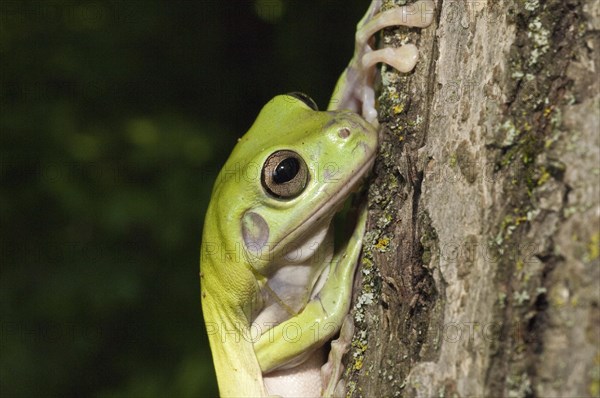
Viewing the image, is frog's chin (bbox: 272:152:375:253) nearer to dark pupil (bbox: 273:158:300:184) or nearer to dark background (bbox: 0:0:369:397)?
dark pupil (bbox: 273:158:300:184)

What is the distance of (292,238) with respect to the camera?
6.90 ft

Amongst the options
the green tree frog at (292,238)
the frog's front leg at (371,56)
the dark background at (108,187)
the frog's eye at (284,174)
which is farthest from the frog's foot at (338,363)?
the dark background at (108,187)

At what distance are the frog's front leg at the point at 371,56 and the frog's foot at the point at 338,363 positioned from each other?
63 centimetres

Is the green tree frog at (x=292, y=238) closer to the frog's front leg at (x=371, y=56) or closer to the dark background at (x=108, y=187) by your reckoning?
the frog's front leg at (x=371, y=56)

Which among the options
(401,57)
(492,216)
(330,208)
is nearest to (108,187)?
(330,208)

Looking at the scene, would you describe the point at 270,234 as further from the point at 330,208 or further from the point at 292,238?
the point at 330,208

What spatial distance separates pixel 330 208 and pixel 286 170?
176 millimetres

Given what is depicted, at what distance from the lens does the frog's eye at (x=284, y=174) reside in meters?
2.02

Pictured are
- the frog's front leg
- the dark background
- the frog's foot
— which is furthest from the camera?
the dark background

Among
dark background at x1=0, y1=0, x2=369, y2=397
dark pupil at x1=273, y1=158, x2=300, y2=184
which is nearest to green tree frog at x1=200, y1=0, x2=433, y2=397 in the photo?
dark pupil at x1=273, y1=158, x2=300, y2=184

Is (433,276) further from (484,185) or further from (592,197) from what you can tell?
(592,197)

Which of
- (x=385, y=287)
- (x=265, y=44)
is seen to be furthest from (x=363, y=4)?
(x=385, y=287)

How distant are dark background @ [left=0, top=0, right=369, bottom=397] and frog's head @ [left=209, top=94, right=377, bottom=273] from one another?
75.5 inches

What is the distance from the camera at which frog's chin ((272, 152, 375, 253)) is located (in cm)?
199
